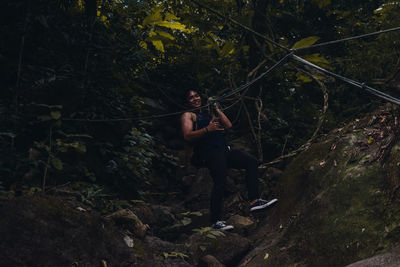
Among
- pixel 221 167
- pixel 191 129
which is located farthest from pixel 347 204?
pixel 191 129

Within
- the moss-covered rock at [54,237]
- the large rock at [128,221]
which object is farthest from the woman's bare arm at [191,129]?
the moss-covered rock at [54,237]

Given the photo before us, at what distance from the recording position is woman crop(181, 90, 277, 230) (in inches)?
217

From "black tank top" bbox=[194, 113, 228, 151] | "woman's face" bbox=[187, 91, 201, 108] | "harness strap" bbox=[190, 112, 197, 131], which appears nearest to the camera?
"black tank top" bbox=[194, 113, 228, 151]

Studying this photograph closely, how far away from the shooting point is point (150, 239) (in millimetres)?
4605

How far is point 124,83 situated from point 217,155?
191 cm

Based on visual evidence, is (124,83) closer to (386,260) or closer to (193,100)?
(193,100)

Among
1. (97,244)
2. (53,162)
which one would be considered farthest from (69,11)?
(97,244)

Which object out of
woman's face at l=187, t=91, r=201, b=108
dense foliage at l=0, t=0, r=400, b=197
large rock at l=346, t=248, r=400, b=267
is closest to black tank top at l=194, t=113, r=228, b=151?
woman's face at l=187, t=91, r=201, b=108

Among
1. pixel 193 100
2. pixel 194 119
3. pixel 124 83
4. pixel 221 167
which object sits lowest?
pixel 221 167

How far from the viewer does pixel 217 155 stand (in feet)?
18.3

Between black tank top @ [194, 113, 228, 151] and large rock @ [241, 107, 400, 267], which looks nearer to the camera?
large rock @ [241, 107, 400, 267]

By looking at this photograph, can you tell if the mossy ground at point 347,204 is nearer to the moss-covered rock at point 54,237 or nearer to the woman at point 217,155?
the woman at point 217,155

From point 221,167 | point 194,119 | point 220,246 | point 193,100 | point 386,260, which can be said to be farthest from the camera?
point 193,100

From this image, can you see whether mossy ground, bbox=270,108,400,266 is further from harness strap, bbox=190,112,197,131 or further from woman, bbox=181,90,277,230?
harness strap, bbox=190,112,197,131
